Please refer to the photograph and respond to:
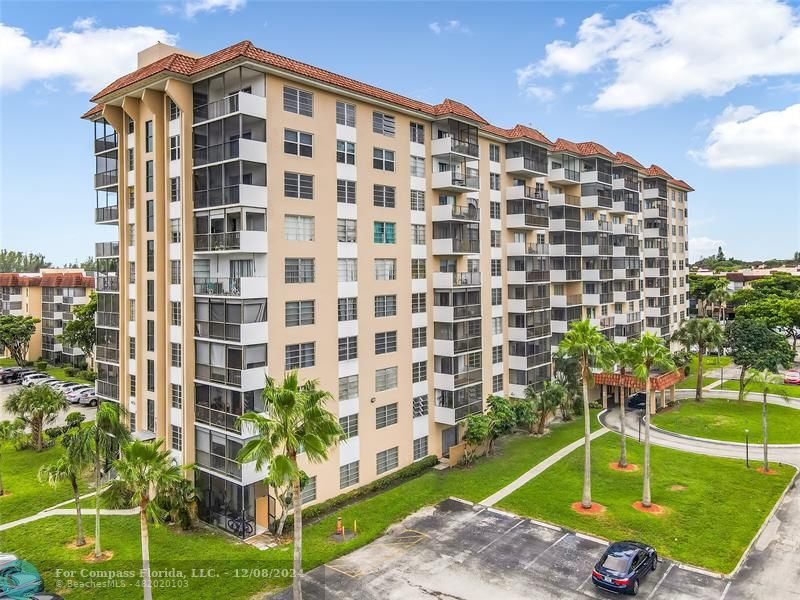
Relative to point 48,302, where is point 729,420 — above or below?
below

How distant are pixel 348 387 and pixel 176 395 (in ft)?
35.0

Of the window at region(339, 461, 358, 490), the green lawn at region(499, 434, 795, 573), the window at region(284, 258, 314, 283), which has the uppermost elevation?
the window at region(284, 258, 314, 283)

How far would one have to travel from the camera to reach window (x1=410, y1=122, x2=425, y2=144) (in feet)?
137

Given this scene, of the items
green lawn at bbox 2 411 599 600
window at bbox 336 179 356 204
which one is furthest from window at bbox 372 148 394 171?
green lawn at bbox 2 411 599 600

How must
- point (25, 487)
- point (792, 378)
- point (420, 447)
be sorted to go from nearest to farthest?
point (25, 487) → point (420, 447) → point (792, 378)

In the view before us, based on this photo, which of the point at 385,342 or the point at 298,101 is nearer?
the point at 298,101

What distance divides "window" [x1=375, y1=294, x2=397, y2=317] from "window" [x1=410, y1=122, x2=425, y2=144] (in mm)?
12127

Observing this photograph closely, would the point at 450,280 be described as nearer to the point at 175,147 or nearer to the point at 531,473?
the point at 531,473

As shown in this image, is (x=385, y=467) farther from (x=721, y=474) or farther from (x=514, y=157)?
(x=514, y=157)

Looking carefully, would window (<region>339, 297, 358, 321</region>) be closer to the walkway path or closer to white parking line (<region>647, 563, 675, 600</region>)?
the walkway path

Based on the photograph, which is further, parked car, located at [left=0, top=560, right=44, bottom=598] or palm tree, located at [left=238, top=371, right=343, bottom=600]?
parked car, located at [left=0, top=560, right=44, bottom=598]

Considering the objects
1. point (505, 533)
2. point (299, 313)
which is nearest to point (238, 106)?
point (299, 313)

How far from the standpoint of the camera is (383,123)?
39.2 m

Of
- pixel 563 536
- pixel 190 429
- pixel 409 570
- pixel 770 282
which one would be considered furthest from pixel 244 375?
pixel 770 282
